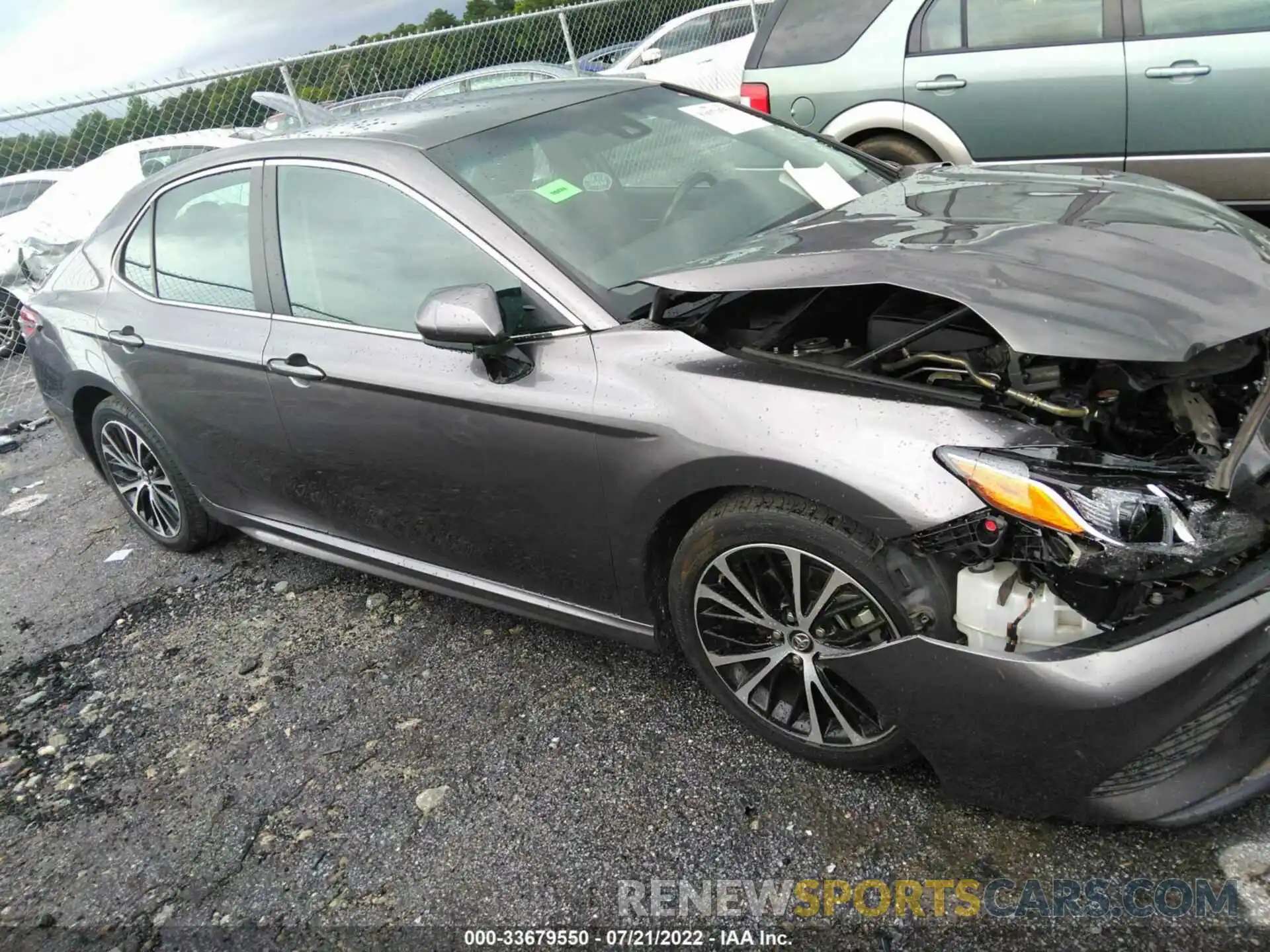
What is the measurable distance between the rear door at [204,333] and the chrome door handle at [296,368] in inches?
3.2

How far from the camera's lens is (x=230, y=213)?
3.28 metres

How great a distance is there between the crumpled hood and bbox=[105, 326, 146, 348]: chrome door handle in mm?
2290

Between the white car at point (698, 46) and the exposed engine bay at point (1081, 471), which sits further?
the white car at point (698, 46)

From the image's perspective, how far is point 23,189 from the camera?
364 inches

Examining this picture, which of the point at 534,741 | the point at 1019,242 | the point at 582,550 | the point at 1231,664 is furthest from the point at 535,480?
the point at 1231,664

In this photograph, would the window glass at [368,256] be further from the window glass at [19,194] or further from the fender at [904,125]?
the window glass at [19,194]

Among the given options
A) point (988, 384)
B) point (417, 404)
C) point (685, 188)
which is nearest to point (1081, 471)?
point (988, 384)

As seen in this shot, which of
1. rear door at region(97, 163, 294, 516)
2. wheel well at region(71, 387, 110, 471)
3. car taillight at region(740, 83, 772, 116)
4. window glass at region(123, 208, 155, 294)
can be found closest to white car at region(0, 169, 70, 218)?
wheel well at region(71, 387, 110, 471)

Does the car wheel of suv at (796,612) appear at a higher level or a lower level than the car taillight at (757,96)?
lower

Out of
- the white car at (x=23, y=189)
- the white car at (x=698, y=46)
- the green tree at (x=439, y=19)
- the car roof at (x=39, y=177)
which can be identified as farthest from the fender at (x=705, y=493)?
the green tree at (x=439, y=19)

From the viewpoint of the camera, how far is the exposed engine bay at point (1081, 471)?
1.79 m

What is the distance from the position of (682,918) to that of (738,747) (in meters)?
0.53

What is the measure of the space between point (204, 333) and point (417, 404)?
1.12 m

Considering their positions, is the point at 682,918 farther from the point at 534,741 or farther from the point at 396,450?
the point at 396,450
